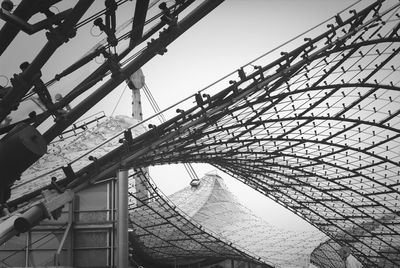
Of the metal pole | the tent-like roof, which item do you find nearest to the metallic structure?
the metal pole

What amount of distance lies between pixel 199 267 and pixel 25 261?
38.7 meters

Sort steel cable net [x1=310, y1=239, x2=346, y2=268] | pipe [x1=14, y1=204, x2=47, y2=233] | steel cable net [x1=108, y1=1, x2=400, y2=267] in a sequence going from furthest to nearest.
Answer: steel cable net [x1=310, y1=239, x2=346, y2=268], steel cable net [x1=108, y1=1, x2=400, y2=267], pipe [x1=14, y1=204, x2=47, y2=233]

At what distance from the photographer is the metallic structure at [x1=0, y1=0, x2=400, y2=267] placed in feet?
41.5

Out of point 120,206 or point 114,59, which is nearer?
point 114,59

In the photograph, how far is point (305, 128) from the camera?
34312mm

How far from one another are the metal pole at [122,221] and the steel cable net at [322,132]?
1.82 m

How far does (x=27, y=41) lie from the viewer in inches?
455

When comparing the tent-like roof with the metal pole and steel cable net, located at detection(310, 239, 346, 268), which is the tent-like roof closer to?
steel cable net, located at detection(310, 239, 346, 268)

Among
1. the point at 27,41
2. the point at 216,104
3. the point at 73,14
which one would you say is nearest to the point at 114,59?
the point at 73,14

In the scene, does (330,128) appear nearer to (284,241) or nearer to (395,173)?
(395,173)

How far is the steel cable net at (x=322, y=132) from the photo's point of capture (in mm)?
19562

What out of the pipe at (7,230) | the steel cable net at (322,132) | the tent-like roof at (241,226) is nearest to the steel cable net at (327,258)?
the steel cable net at (322,132)

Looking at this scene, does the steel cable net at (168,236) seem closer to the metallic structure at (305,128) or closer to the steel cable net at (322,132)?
the metallic structure at (305,128)

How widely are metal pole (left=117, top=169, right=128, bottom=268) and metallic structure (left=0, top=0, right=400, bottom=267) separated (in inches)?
58.0
